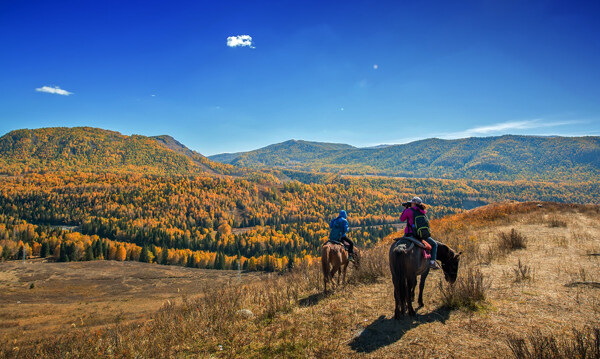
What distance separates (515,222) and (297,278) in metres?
21.3

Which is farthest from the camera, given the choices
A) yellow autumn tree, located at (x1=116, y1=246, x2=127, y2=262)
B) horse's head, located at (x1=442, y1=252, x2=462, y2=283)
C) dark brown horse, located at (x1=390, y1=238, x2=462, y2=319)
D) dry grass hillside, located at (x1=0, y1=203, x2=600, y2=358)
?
yellow autumn tree, located at (x1=116, y1=246, x2=127, y2=262)

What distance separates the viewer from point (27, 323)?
4756cm

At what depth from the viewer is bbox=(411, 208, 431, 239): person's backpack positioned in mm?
8695

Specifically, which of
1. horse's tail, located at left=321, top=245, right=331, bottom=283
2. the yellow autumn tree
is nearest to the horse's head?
horse's tail, located at left=321, top=245, right=331, bottom=283

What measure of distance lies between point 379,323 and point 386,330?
0.46 m

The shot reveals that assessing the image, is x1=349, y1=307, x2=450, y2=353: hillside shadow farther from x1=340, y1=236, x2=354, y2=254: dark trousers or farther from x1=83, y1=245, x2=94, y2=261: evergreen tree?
x1=83, y1=245, x2=94, y2=261: evergreen tree

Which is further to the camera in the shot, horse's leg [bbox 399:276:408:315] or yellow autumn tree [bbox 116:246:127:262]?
yellow autumn tree [bbox 116:246:127:262]

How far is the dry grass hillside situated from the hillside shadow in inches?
1.1

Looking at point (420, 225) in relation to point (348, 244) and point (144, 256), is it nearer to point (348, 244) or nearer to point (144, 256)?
point (348, 244)

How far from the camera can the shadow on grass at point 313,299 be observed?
10150mm

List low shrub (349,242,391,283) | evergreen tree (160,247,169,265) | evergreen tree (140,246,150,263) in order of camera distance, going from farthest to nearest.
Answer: evergreen tree (160,247,169,265), evergreen tree (140,246,150,263), low shrub (349,242,391,283)

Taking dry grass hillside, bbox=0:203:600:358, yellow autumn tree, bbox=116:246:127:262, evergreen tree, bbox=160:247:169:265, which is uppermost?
dry grass hillside, bbox=0:203:600:358

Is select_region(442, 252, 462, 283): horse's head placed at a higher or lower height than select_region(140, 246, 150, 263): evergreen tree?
higher

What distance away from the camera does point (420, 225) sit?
28.7 feet
